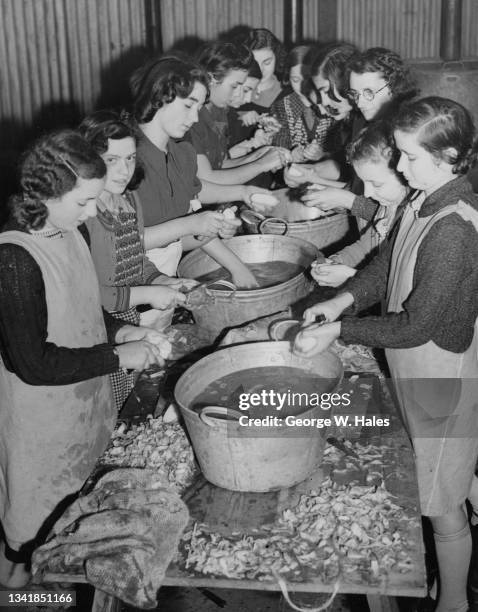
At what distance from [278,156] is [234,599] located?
285 cm

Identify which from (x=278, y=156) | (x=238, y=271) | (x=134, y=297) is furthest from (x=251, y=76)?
(x=134, y=297)

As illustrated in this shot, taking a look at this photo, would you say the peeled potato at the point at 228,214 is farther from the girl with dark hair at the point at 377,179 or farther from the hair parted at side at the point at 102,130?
the hair parted at side at the point at 102,130

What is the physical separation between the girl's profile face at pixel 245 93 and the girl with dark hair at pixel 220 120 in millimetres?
15

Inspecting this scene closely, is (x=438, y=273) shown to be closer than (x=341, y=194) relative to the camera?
Yes

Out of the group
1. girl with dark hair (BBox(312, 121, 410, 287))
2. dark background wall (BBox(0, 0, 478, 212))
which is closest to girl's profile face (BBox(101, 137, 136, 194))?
girl with dark hair (BBox(312, 121, 410, 287))

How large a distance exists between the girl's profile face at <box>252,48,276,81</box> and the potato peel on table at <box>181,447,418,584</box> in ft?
13.5

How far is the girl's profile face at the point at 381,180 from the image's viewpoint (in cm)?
301

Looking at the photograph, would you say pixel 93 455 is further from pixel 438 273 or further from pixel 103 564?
pixel 438 273

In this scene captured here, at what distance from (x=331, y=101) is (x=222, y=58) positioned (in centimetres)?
74

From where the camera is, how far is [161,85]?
344 centimetres

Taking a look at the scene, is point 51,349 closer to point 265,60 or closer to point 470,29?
point 265,60

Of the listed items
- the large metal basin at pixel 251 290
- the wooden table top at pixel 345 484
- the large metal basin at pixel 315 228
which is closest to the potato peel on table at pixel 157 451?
the wooden table top at pixel 345 484

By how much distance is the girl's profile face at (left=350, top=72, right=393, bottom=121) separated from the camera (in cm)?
370

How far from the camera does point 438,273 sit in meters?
2.38
